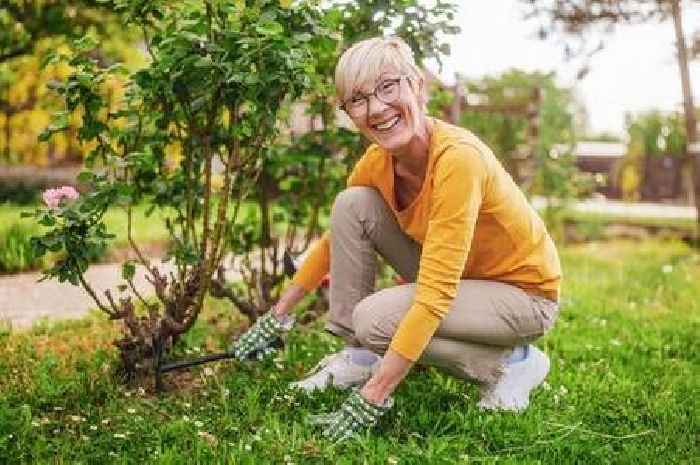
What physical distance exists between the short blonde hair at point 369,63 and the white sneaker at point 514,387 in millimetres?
1010

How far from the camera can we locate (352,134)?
146 inches

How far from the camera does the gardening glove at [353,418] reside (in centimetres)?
239

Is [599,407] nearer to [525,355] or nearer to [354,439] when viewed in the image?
[525,355]

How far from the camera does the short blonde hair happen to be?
7.81 ft

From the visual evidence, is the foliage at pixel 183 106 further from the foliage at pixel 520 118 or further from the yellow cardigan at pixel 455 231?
the foliage at pixel 520 118

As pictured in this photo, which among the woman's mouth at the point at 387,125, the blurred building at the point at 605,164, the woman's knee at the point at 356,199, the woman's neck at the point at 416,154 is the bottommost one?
the blurred building at the point at 605,164

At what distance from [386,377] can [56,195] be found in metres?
1.12

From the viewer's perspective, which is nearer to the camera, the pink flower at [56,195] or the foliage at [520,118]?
the pink flower at [56,195]

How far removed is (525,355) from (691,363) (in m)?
0.93

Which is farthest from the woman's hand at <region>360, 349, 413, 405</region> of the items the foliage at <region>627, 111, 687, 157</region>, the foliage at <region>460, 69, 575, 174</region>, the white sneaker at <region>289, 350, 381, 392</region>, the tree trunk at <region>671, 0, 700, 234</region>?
the foliage at <region>627, 111, 687, 157</region>

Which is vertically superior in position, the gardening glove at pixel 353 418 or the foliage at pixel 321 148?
the foliage at pixel 321 148

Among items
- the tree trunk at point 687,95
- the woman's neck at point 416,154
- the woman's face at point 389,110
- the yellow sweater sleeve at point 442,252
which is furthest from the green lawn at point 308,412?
the tree trunk at point 687,95

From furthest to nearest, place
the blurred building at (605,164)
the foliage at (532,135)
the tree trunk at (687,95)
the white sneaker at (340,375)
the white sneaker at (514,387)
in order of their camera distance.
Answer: the blurred building at (605,164), the foliage at (532,135), the tree trunk at (687,95), the white sneaker at (340,375), the white sneaker at (514,387)

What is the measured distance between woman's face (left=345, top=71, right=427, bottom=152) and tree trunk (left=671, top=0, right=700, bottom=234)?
6257 mm
